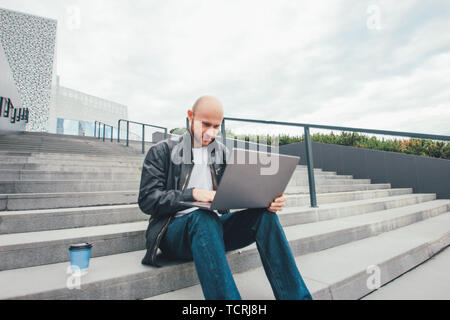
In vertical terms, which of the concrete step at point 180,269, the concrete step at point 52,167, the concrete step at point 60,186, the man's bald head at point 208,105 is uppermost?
the man's bald head at point 208,105

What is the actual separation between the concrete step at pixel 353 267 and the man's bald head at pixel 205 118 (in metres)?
0.81

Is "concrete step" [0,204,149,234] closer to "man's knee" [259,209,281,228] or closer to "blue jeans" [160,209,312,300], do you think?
"blue jeans" [160,209,312,300]

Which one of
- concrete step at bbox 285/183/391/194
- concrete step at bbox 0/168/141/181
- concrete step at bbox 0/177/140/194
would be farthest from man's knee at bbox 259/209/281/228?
concrete step at bbox 285/183/391/194

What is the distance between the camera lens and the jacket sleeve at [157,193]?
1107 millimetres

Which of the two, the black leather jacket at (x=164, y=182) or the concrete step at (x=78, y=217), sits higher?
the black leather jacket at (x=164, y=182)

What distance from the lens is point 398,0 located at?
9.70 ft

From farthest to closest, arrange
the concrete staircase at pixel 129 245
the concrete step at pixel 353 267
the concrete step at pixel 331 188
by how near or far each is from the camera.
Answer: the concrete step at pixel 331 188 → the concrete step at pixel 353 267 → the concrete staircase at pixel 129 245

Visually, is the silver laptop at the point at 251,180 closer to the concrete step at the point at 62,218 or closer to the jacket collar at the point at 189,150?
the jacket collar at the point at 189,150

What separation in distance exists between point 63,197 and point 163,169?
120cm

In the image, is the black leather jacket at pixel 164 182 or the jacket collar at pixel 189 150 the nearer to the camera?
the black leather jacket at pixel 164 182

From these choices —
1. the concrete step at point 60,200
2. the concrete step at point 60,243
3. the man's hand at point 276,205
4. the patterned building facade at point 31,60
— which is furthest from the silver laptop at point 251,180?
the patterned building facade at point 31,60

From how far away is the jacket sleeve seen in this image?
1.11 meters

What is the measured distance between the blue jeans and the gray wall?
5.15 m

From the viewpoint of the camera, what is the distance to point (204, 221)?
100 centimetres
